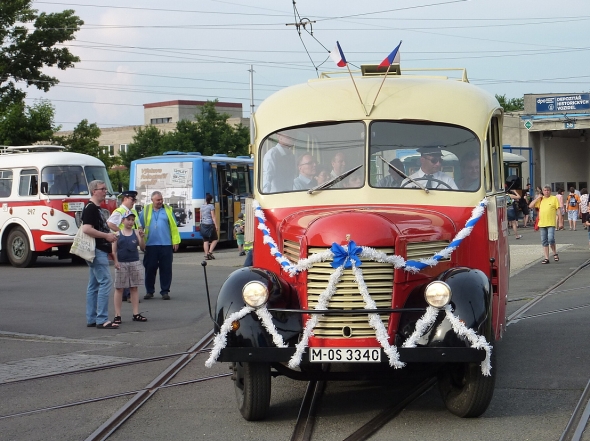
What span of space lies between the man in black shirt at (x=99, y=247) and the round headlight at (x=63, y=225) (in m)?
11.6

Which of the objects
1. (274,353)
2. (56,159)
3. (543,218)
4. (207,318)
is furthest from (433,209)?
(56,159)

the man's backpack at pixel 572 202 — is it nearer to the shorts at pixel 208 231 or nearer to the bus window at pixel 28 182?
the shorts at pixel 208 231

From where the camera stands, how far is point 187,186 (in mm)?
29297

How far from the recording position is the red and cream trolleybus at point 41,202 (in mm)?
23547

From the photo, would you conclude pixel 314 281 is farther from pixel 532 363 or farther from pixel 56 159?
pixel 56 159

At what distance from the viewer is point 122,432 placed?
6586mm

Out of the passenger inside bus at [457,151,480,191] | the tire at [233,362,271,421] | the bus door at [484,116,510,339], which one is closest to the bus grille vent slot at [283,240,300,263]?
the tire at [233,362,271,421]

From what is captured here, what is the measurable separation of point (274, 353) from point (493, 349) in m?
1.51

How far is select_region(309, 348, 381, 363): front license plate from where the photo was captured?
629cm

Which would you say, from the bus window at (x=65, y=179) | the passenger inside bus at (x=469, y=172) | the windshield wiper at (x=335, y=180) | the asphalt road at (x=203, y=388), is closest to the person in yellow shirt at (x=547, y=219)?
the asphalt road at (x=203, y=388)

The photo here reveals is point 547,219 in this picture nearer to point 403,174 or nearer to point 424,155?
point 424,155

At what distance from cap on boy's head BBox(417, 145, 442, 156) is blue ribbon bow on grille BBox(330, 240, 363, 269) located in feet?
5.32

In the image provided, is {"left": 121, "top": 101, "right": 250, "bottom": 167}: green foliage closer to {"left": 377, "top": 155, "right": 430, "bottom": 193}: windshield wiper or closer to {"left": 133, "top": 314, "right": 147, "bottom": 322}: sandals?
{"left": 133, "top": 314, "right": 147, "bottom": 322}: sandals

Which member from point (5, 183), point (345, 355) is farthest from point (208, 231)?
point (345, 355)
